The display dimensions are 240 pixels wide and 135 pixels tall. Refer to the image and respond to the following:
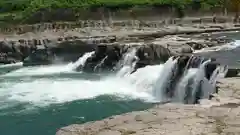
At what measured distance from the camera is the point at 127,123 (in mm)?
9922

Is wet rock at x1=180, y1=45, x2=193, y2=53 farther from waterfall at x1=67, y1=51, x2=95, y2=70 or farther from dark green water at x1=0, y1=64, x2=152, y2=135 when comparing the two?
waterfall at x1=67, y1=51, x2=95, y2=70

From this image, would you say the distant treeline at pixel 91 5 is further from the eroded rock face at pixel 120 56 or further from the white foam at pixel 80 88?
the white foam at pixel 80 88

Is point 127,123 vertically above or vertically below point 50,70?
above

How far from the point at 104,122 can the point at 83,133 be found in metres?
0.78

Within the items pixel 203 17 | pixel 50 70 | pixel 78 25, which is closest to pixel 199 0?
pixel 203 17

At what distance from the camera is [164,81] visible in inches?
722

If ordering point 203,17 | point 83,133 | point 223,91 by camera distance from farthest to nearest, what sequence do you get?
point 203,17 < point 223,91 < point 83,133

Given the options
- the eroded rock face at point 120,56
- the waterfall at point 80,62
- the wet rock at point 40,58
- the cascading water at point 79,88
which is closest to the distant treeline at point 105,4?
the wet rock at point 40,58

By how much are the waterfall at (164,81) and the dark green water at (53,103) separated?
3.66 ft

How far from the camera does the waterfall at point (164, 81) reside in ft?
58.5

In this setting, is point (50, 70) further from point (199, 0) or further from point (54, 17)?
point (199, 0)

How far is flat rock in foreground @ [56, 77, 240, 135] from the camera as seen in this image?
361 inches

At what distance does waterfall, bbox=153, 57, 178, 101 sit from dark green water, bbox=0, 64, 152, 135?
3.66 feet

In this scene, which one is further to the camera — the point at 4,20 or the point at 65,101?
the point at 4,20
